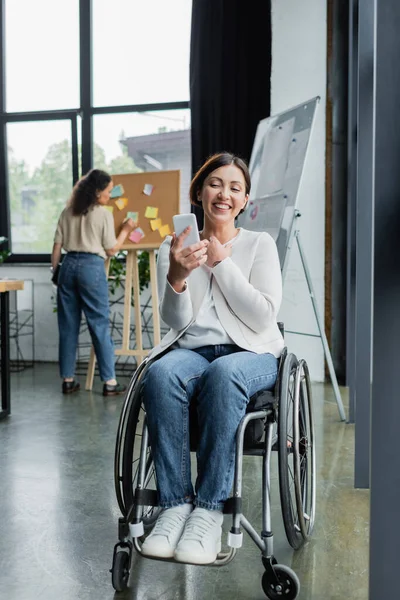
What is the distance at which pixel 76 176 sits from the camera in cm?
557

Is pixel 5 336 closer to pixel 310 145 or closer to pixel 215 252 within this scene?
pixel 215 252

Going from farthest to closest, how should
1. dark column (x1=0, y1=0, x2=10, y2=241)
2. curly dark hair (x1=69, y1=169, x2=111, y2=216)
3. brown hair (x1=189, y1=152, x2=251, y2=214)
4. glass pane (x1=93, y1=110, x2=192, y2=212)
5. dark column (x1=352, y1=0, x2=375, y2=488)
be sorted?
dark column (x1=0, y1=0, x2=10, y2=241) < glass pane (x1=93, y1=110, x2=192, y2=212) < curly dark hair (x1=69, y1=169, x2=111, y2=216) < dark column (x1=352, y1=0, x2=375, y2=488) < brown hair (x1=189, y1=152, x2=251, y2=214)

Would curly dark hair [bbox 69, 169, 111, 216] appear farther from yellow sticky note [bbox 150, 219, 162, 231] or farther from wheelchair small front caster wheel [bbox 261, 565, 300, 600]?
wheelchair small front caster wheel [bbox 261, 565, 300, 600]

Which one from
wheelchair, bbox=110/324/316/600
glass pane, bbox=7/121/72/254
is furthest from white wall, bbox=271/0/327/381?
wheelchair, bbox=110/324/316/600

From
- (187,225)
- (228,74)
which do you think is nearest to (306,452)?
(187,225)

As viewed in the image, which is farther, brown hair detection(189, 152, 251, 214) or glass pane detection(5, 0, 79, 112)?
glass pane detection(5, 0, 79, 112)

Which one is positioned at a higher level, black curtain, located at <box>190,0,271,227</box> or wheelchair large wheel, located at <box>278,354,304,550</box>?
black curtain, located at <box>190,0,271,227</box>

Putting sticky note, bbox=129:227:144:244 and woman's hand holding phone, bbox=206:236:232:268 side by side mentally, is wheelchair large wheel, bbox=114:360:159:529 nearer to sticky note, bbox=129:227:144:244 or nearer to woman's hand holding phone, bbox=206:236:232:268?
woman's hand holding phone, bbox=206:236:232:268

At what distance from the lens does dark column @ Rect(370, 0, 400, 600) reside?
4.04 feet

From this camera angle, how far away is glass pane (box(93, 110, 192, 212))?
541 centimetres

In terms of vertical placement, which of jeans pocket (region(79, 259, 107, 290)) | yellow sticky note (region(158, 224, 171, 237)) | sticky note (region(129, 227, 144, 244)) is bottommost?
jeans pocket (region(79, 259, 107, 290))

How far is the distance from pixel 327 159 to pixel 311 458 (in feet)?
9.38

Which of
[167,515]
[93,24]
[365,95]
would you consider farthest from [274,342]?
[93,24]

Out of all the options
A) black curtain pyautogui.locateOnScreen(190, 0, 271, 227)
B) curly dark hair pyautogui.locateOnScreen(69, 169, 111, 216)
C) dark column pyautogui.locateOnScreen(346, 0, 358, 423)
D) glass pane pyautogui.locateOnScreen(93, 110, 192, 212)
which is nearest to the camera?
dark column pyautogui.locateOnScreen(346, 0, 358, 423)
